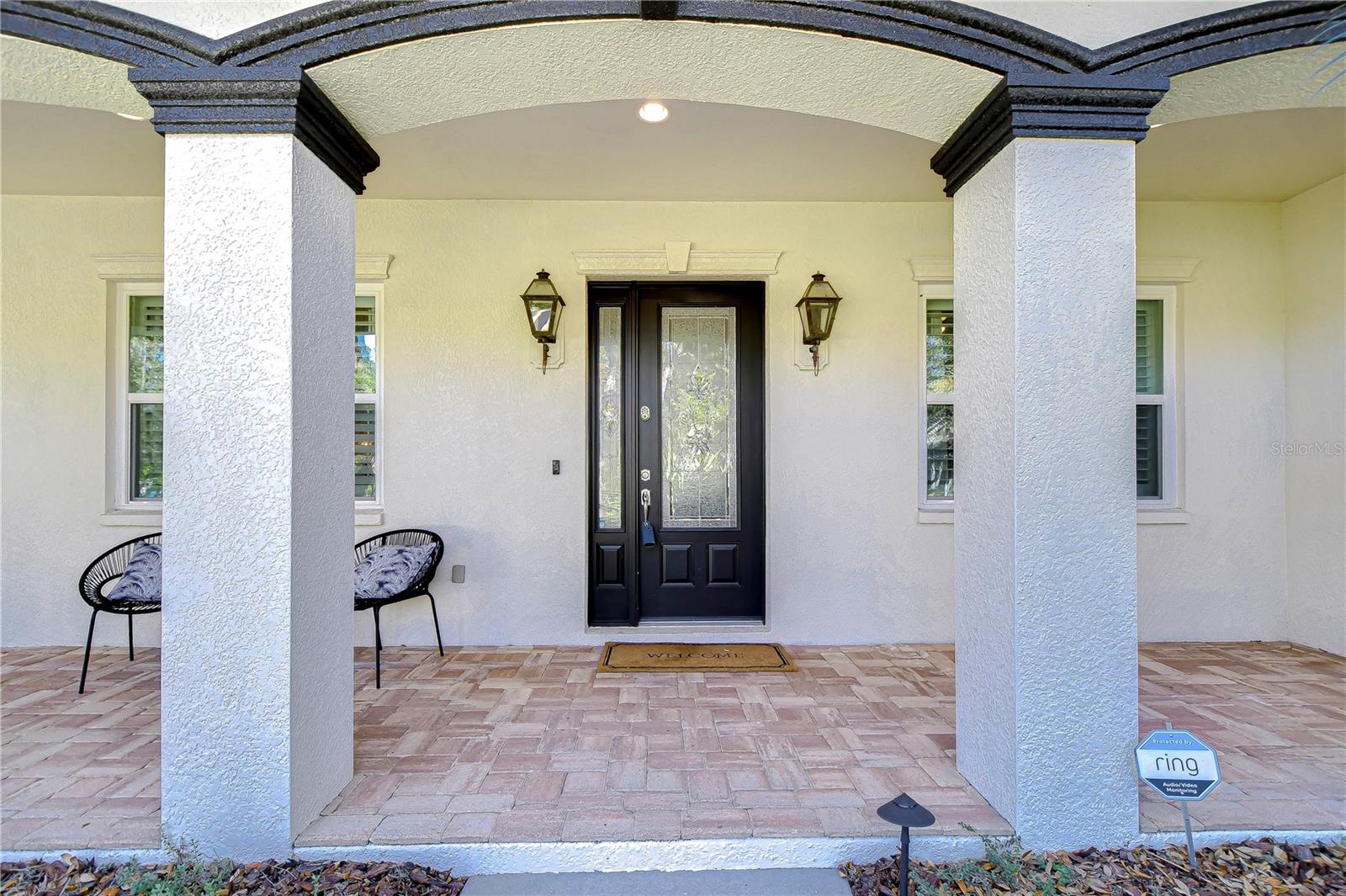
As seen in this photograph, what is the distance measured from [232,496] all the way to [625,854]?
1558mm

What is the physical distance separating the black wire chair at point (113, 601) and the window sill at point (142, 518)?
3.8 inches

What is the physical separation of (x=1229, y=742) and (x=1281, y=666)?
4.69 ft

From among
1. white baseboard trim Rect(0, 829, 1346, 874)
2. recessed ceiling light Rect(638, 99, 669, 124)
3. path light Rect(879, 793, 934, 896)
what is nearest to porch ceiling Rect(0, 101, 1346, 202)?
recessed ceiling light Rect(638, 99, 669, 124)

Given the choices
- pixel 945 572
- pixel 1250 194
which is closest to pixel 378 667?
pixel 945 572

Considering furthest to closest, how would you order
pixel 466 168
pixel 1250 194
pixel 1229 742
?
pixel 1250 194, pixel 466 168, pixel 1229 742

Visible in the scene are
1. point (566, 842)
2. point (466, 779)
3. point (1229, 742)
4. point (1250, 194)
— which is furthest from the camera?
point (1250, 194)

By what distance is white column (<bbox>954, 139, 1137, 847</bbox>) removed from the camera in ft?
6.49

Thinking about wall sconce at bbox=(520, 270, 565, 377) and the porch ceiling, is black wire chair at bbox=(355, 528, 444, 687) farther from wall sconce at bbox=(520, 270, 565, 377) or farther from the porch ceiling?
the porch ceiling

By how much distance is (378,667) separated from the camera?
3270mm

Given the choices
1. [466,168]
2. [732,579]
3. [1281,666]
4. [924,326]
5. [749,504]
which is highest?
[466,168]

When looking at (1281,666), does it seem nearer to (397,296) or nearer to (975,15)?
A: (975,15)

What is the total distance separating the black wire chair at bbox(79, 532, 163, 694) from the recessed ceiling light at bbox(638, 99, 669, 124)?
10.3 ft

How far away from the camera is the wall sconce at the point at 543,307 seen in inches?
149

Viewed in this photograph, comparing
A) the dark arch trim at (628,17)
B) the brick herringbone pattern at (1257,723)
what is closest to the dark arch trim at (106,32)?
the dark arch trim at (628,17)
